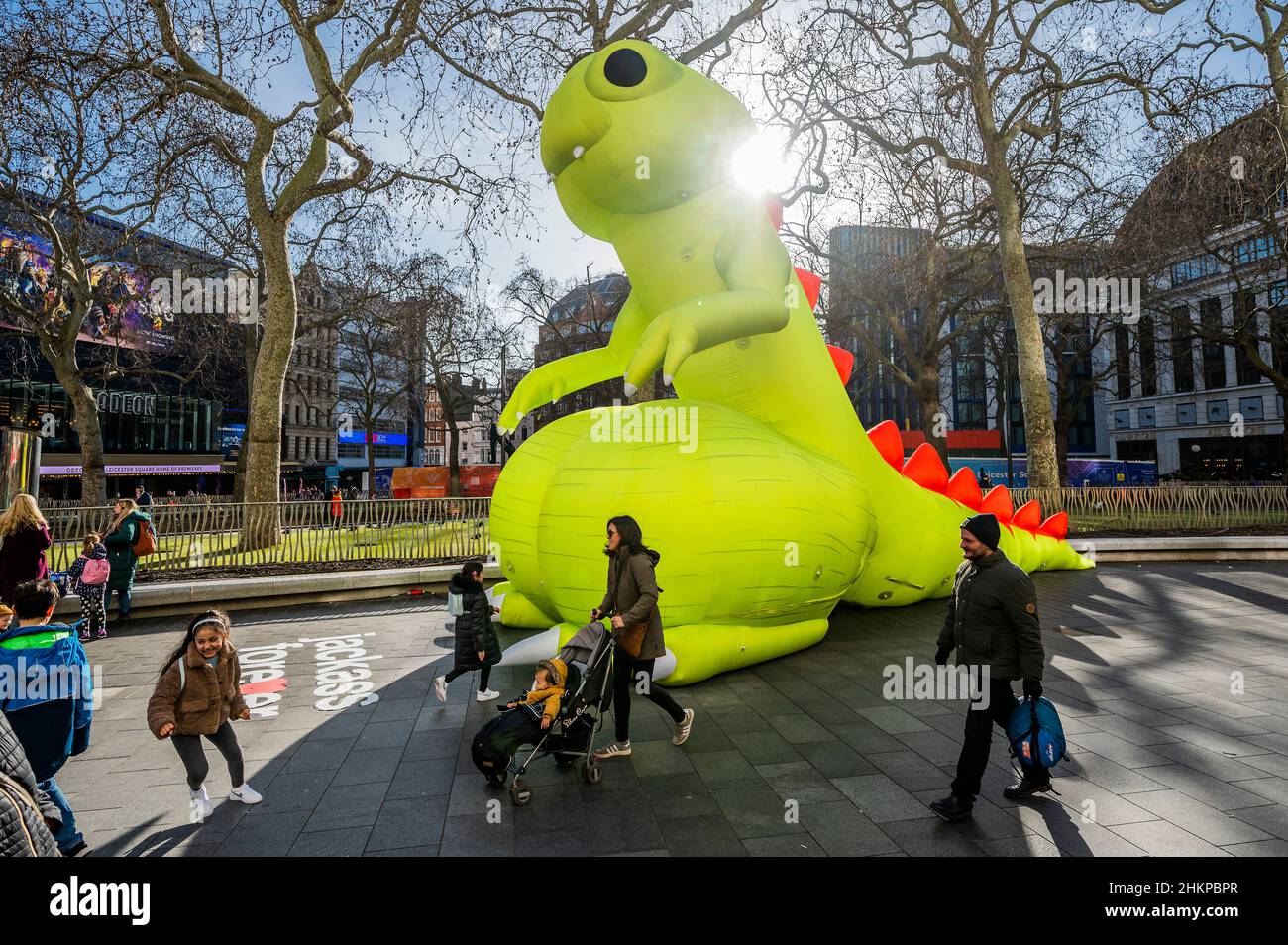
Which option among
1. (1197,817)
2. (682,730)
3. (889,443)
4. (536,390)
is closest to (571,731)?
(682,730)

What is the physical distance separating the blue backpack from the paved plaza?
0.29 m

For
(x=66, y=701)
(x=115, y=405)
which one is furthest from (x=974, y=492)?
(x=115, y=405)

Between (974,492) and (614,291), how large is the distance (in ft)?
90.1

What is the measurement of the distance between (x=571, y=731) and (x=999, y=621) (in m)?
2.51

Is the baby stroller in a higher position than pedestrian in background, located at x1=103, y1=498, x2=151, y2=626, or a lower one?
lower

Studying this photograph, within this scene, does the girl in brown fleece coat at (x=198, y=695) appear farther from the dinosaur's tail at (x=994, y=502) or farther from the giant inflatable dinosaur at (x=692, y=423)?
the dinosaur's tail at (x=994, y=502)

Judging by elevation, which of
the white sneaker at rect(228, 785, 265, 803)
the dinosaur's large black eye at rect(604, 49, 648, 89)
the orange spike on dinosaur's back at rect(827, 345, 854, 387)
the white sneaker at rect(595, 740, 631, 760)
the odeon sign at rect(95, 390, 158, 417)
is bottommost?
the white sneaker at rect(595, 740, 631, 760)

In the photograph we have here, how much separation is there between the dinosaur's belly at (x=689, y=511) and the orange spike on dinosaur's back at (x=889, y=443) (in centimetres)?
230

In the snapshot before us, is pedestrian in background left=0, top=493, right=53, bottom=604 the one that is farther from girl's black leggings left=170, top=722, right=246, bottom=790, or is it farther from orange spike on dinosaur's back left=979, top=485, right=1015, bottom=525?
orange spike on dinosaur's back left=979, top=485, right=1015, bottom=525

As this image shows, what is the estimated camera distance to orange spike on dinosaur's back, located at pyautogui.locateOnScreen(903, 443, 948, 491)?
8602mm

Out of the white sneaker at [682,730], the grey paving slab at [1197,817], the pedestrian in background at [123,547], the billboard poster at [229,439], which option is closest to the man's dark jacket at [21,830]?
the white sneaker at [682,730]

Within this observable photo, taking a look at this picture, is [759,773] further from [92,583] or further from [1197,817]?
[92,583]

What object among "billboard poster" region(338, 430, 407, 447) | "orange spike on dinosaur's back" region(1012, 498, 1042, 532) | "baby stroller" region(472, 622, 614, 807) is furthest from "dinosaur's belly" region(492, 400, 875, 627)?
"billboard poster" region(338, 430, 407, 447)
